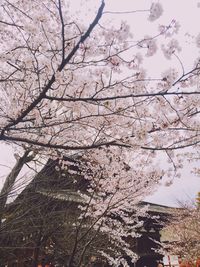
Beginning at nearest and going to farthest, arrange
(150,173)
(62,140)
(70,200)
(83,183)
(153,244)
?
(62,140) < (150,173) < (70,200) < (83,183) < (153,244)

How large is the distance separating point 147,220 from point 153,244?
1406mm

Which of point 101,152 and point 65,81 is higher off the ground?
point 101,152

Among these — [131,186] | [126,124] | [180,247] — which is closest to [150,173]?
[131,186]

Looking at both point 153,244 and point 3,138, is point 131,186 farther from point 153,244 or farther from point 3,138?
point 153,244

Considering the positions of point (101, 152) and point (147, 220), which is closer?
point (101, 152)

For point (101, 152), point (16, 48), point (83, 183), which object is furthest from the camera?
point (83, 183)

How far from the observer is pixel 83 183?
1376 centimetres

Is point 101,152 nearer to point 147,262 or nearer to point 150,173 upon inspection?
point 150,173

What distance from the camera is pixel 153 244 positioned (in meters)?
15.2

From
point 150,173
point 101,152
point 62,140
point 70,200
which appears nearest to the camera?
point 62,140

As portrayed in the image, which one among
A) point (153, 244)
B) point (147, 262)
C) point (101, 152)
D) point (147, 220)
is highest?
point (101, 152)

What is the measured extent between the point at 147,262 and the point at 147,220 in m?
2.26

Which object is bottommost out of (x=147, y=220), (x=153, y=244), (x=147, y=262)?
(x=147, y=262)

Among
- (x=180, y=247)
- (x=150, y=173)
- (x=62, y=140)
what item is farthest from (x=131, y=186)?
(x=180, y=247)
